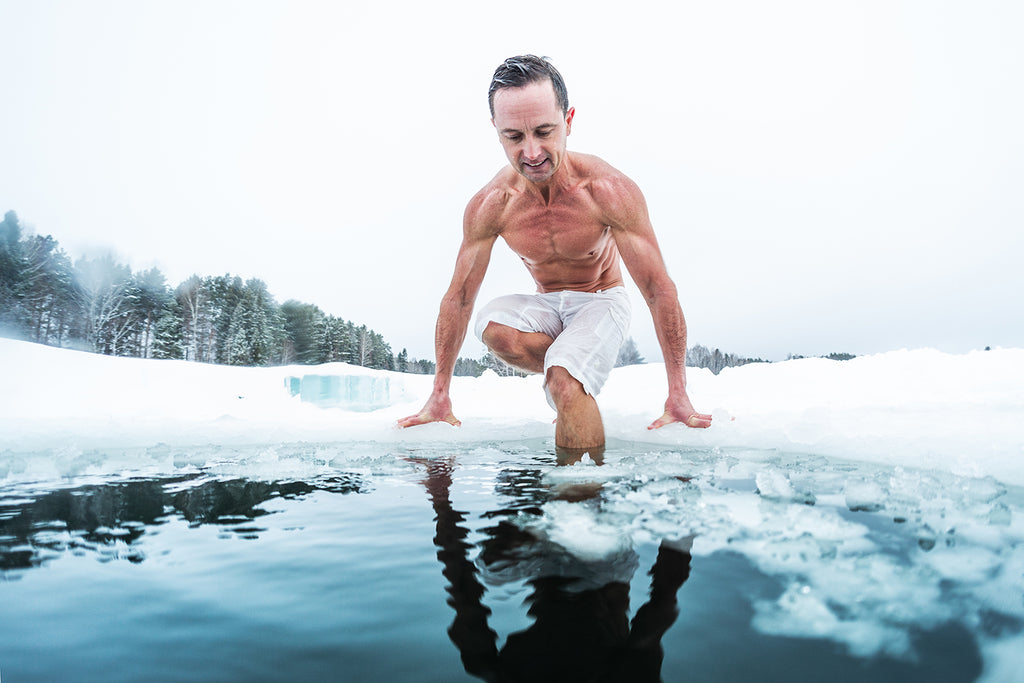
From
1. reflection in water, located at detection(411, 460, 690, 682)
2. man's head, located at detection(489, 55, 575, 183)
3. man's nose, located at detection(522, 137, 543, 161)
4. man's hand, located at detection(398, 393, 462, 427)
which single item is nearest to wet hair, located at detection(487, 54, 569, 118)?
man's head, located at detection(489, 55, 575, 183)

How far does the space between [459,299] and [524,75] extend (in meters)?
1.22

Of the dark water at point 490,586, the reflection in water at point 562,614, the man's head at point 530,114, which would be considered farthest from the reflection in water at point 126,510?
the man's head at point 530,114

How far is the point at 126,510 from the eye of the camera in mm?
1462

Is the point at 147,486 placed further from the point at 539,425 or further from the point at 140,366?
the point at 140,366

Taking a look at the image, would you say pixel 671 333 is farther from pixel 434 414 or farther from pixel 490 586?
pixel 490 586

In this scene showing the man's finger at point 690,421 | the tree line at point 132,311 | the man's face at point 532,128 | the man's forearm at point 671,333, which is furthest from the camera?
the tree line at point 132,311

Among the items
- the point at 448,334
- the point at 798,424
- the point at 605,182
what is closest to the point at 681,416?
the point at 798,424

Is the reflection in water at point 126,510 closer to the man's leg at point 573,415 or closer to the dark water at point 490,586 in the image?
the dark water at point 490,586

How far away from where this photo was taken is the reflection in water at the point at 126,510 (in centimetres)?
114

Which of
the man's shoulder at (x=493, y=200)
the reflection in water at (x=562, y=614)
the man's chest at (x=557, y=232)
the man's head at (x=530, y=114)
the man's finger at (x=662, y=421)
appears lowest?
the reflection in water at (x=562, y=614)

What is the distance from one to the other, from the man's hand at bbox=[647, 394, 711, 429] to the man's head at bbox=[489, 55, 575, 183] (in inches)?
51.4

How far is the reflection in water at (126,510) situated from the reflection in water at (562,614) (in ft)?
1.89

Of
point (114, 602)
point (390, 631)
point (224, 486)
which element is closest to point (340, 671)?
point (390, 631)

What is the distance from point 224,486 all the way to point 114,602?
3.26 ft
